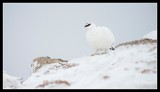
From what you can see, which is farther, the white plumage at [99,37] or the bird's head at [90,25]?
the bird's head at [90,25]

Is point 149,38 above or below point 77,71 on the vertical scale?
above

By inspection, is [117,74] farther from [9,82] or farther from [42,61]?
[42,61]

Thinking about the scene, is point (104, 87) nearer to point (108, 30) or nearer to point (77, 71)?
point (77, 71)

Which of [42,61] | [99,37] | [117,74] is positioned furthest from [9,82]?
[99,37]

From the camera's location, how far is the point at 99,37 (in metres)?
18.7

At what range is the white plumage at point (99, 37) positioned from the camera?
18.8 m

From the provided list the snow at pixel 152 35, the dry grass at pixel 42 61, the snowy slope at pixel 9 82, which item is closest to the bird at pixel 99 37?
the snow at pixel 152 35

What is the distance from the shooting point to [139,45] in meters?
16.4

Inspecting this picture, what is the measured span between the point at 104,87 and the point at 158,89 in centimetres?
205

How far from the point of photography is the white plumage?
18.8 metres

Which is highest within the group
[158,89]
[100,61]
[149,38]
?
[149,38]

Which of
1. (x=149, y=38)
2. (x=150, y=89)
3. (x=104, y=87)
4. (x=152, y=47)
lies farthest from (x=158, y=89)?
(x=149, y=38)

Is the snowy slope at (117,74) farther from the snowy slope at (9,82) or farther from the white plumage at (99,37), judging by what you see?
the white plumage at (99,37)

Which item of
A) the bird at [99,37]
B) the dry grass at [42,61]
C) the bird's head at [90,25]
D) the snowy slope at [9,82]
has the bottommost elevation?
the snowy slope at [9,82]
